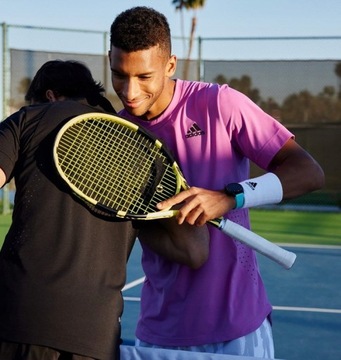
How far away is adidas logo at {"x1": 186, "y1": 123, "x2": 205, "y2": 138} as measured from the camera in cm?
280

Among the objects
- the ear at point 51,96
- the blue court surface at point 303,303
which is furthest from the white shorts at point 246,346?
the blue court surface at point 303,303

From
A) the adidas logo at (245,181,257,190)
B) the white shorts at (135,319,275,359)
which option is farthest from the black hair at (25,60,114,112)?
the white shorts at (135,319,275,359)

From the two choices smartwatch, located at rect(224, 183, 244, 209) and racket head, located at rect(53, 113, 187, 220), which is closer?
racket head, located at rect(53, 113, 187, 220)

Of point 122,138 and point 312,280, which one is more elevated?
point 122,138

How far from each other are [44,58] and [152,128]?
9.92 metres

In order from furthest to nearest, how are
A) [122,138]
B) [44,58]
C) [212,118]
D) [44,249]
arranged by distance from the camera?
[44,58] → [212,118] → [122,138] → [44,249]

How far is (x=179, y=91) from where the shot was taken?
2855 millimetres

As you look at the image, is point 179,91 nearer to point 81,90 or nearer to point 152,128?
point 152,128

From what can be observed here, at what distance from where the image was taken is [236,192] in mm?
2553

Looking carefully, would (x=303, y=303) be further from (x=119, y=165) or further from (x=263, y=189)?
(x=119, y=165)

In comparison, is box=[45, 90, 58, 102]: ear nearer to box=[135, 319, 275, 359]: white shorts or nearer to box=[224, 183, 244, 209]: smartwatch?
box=[224, 183, 244, 209]: smartwatch

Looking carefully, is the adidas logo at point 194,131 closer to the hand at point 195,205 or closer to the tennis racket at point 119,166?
the tennis racket at point 119,166

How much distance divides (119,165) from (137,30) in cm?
42

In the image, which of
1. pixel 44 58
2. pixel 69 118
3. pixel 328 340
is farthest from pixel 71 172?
pixel 44 58
